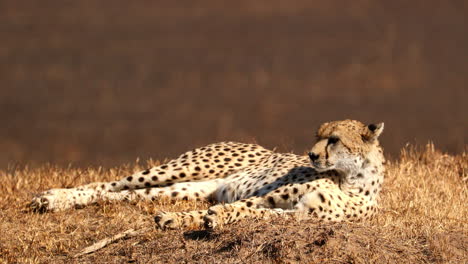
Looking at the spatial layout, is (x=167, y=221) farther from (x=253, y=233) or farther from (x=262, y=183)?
(x=262, y=183)

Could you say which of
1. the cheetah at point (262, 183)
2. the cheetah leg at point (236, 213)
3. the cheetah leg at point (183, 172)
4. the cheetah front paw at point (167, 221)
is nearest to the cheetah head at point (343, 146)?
the cheetah at point (262, 183)

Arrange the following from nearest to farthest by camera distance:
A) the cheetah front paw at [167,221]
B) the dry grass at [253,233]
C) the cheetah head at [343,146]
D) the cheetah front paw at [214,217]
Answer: the dry grass at [253,233], the cheetah front paw at [214,217], the cheetah front paw at [167,221], the cheetah head at [343,146]

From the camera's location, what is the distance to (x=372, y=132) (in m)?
5.97

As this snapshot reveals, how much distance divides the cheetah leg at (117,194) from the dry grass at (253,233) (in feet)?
0.32

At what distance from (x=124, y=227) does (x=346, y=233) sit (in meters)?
1.60

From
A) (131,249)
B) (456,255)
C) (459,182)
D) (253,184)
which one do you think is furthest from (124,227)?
(459,182)

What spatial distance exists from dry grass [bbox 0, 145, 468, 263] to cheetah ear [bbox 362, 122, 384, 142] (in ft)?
1.78

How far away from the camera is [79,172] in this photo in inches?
314

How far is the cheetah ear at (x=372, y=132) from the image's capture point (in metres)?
5.95

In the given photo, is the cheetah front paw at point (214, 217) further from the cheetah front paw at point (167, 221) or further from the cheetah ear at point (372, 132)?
the cheetah ear at point (372, 132)

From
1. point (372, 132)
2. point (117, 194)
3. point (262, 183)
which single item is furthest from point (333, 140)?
point (117, 194)

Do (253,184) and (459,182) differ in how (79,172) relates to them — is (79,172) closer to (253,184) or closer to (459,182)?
(253,184)

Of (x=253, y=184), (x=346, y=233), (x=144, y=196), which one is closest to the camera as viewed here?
(x=346, y=233)

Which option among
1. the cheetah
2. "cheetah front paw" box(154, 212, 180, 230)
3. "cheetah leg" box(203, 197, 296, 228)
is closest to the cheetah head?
the cheetah
